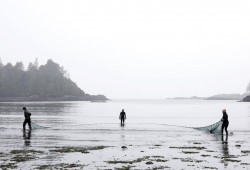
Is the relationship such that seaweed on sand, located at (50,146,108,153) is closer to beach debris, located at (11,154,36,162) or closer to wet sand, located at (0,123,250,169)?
wet sand, located at (0,123,250,169)

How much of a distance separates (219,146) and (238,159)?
7.01 meters

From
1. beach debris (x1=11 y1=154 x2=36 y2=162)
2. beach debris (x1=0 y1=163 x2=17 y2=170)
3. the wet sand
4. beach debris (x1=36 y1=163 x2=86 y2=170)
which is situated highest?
beach debris (x1=0 y1=163 x2=17 y2=170)

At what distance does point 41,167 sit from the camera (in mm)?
20031

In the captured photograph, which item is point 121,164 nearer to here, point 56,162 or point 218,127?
point 56,162

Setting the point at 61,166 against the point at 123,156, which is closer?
the point at 61,166

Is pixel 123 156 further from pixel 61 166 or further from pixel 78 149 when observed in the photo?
pixel 61 166

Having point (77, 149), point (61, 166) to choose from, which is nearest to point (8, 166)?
point (61, 166)

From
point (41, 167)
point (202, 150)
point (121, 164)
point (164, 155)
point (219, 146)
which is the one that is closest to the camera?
point (41, 167)

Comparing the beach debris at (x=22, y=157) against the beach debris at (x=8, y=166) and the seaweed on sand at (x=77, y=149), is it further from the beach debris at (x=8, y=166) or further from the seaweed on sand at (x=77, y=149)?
the seaweed on sand at (x=77, y=149)

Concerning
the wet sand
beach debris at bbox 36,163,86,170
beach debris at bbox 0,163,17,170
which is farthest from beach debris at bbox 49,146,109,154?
beach debris at bbox 0,163,17,170

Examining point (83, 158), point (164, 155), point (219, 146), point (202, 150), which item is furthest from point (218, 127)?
point (83, 158)

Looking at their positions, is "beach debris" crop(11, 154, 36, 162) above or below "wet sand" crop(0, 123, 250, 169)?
above

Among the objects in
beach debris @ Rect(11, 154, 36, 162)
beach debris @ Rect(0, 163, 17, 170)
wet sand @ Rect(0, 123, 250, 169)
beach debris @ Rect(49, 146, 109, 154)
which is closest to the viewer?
beach debris @ Rect(0, 163, 17, 170)

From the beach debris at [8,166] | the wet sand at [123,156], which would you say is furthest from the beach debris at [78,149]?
the beach debris at [8,166]
